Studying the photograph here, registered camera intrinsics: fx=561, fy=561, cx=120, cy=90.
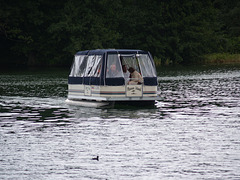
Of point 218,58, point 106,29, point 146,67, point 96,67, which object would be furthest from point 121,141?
point 218,58

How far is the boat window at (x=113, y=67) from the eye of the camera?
2572cm

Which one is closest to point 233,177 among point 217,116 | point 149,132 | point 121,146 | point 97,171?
point 97,171

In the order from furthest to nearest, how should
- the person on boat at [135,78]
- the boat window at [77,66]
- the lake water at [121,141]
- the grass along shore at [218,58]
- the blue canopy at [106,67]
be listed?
the grass along shore at [218,58] → the boat window at [77,66] → the person on boat at [135,78] → the blue canopy at [106,67] → the lake water at [121,141]

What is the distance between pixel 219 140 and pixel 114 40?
60666 mm

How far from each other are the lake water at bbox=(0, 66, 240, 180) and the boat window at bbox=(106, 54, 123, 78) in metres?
1.70

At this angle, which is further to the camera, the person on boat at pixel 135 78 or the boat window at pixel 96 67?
the boat window at pixel 96 67

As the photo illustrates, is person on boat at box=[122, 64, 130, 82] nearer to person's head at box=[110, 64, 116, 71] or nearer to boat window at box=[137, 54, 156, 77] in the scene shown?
boat window at box=[137, 54, 156, 77]

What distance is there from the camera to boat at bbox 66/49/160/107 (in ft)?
83.4

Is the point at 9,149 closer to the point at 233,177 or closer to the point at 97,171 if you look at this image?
the point at 97,171

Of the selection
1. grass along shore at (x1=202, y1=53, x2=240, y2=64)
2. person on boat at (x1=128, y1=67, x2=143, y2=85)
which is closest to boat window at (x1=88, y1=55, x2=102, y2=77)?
person on boat at (x1=128, y1=67, x2=143, y2=85)

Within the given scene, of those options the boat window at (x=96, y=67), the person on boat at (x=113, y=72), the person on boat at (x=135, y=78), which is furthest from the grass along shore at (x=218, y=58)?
the person on boat at (x=113, y=72)

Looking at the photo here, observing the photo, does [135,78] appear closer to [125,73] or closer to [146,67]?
[146,67]

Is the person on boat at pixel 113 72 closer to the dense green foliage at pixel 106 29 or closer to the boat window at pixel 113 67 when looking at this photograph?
the boat window at pixel 113 67

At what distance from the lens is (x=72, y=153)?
1488cm
